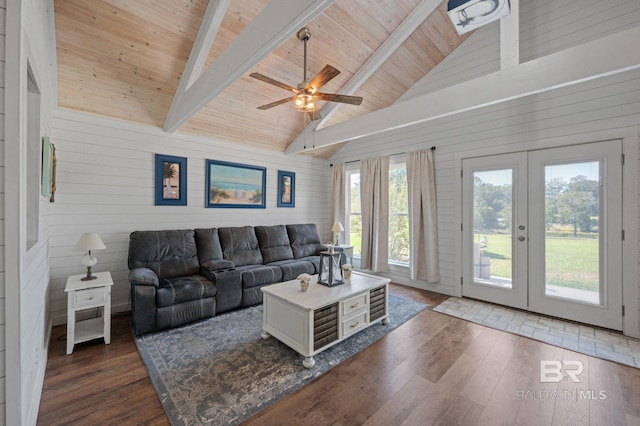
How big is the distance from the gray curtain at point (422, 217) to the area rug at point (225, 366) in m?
1.45

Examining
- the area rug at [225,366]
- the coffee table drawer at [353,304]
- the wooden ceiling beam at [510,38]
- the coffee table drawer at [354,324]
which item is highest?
the wooden ceiling beam at [510,38]

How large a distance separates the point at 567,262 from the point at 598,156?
125 centimetres

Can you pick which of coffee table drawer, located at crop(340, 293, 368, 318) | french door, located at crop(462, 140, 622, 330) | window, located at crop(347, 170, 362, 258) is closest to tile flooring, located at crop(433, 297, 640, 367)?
french door, located at crop(462, 140, 622, 330)

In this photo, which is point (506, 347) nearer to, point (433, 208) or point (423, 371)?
point (423, 371)

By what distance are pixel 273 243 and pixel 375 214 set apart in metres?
1.93

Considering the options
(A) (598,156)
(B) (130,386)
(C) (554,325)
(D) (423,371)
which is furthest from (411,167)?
(B) (130,386)

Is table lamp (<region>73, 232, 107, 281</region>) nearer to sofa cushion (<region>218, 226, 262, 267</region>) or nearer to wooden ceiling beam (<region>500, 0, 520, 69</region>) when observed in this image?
sofa cushion (<region>218, 226, 262, 267</region>)

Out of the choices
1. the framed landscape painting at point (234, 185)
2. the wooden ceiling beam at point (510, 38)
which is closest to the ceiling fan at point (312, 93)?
the wooden ceiling beam at point (510, 38)

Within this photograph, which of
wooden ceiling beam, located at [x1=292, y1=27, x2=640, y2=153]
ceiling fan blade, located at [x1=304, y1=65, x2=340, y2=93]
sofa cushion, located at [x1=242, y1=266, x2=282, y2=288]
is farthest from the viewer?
sofa cushion, located at [x1=242, y1=266, x2=282, y2=288]

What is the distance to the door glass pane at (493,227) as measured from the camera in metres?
3.63

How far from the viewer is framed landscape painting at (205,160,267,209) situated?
422 cm

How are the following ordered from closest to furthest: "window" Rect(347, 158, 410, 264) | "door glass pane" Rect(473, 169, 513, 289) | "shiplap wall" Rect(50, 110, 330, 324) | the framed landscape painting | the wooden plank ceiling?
the wooden plank ceiling → "shiplap wall" Rect(50, 110, 330, 324) → "door glass pane" Rect(473, 169, 513, 289) → the framed landscape painting → "window" Rect(347, 158, 410, 264)

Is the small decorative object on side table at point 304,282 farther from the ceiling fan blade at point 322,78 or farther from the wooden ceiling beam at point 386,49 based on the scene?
the wooden ceiling beam at point 386,49

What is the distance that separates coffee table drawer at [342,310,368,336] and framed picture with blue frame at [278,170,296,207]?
2.95 m
